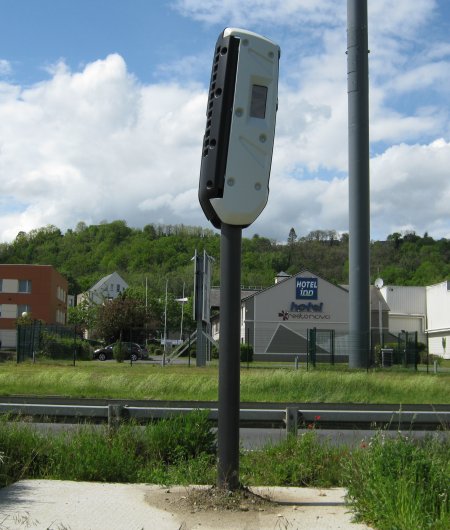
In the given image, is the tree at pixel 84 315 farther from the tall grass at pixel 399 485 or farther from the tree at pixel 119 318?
the tall grass at pixel 399 485

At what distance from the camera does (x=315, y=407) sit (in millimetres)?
15453

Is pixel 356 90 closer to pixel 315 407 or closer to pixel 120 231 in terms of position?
pixel 315 407

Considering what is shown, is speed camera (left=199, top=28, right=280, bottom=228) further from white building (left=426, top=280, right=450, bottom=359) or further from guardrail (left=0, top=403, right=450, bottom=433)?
white building (left=426, top=280, right=450, bottom=359)

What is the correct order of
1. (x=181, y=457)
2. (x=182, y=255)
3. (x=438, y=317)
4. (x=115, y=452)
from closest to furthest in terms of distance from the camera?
1. (x=115, y=452)
2. (x=181, y=457)
3. (x=438, y=317)
4. (x=182, y=255)

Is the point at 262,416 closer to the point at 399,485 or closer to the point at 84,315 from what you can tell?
the point at 399,485

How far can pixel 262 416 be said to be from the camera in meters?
8.08

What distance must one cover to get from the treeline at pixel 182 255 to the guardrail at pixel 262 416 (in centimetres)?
11308

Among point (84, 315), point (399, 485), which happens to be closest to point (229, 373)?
point (399, 485)

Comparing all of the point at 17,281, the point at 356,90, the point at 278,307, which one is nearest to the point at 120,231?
the point at 17,281

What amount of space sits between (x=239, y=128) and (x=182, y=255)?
149 meters

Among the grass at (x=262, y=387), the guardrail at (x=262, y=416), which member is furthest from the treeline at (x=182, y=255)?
the guardrail at (x=262, y=416)

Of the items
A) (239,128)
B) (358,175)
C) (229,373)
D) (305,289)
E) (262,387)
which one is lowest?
(262,387)

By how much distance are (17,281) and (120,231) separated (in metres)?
96.4

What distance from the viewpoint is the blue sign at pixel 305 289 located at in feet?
205
